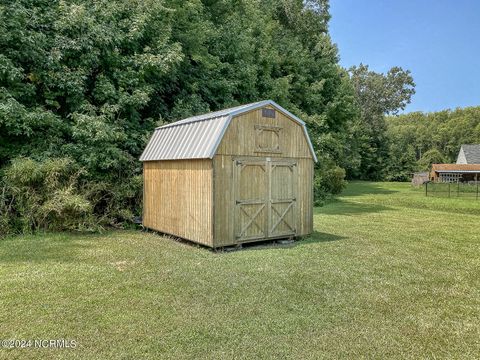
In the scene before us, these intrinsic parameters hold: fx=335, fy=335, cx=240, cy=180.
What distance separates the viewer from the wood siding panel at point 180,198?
7.14 m

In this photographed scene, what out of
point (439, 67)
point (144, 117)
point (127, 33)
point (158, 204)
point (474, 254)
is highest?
point (439, 67)

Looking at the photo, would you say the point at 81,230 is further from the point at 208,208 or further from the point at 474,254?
the point at 474,254

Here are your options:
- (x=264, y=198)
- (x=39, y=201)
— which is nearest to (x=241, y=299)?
(x=264, y=198)

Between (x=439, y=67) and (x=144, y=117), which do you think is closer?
(x=144, y=117)

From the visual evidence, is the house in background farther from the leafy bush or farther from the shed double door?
the leafy bush

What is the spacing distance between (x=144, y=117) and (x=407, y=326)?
1149cm

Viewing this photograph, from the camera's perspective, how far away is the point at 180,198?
806cm

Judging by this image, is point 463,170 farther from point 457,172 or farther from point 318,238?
point 318,238

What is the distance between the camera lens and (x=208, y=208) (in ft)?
23.1

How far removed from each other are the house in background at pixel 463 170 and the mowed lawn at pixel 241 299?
113 feet

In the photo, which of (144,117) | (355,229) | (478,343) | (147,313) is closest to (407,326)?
(478,343)

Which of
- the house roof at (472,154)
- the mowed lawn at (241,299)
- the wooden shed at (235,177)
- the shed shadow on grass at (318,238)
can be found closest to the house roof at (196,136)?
the wooden shed at (235,177)

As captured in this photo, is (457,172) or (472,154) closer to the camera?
(457,172)

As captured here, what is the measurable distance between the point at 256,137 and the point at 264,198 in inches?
56.0
